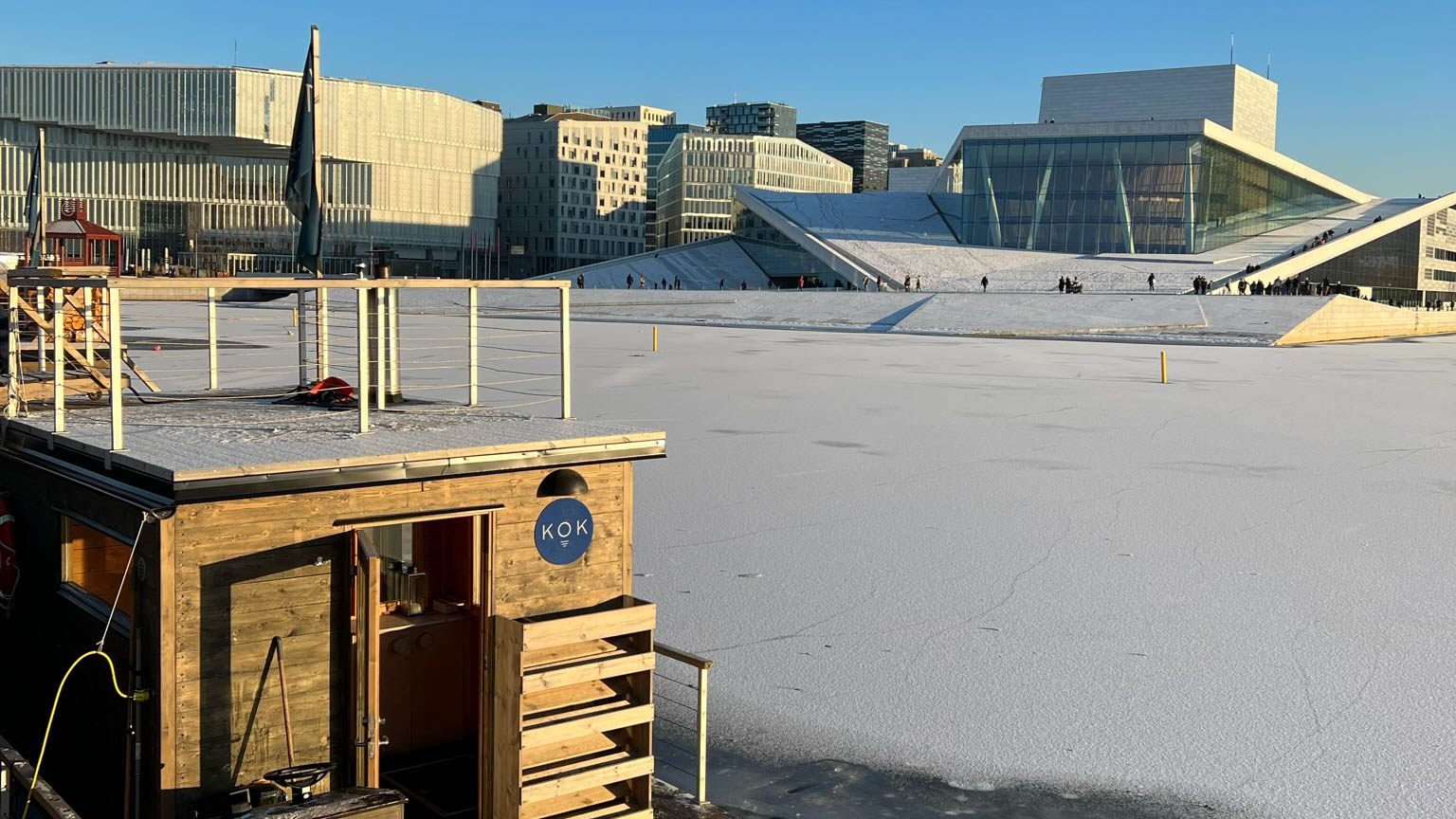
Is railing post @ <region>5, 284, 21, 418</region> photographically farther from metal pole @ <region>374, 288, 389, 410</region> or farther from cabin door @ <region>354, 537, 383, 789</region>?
cabin door @ <region>354, 537, 383, 789</region>

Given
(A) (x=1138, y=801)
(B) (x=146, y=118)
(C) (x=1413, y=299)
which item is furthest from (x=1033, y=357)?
(B) (x=146, y=118)

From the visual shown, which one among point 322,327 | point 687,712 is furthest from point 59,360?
point 687,712

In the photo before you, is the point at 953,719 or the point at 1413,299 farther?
the point at 1413,299

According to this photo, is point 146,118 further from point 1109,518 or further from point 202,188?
point 1109,518

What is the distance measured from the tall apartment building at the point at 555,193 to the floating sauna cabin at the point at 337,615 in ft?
457

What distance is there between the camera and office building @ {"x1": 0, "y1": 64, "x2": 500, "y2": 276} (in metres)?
111

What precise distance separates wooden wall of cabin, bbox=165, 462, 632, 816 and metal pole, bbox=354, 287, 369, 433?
1.07m

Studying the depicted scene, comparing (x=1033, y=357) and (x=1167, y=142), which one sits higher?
(x=1167, y=142)

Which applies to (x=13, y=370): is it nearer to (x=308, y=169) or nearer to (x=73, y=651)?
(x=73, y=651)

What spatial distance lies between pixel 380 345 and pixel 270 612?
9.57ft

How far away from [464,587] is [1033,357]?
3473 cm

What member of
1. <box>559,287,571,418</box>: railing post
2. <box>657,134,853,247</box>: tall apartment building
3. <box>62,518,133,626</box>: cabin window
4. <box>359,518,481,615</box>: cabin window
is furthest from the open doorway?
<box>657,134,853,247</box>: tall apartment building

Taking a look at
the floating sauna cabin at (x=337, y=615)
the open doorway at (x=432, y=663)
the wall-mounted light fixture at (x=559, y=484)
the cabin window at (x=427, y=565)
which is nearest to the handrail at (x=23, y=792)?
the floating sauna cabin at (x=337, y=615)

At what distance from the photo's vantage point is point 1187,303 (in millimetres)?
58438
